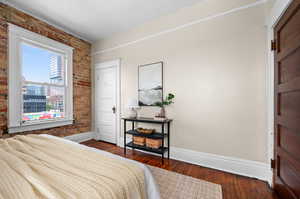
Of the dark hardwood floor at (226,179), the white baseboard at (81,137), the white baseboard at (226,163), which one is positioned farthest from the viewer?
the white baseboard at (81,137)

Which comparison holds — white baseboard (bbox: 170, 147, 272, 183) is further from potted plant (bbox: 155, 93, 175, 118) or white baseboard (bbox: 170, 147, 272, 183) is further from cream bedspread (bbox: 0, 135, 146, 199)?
cream bedspread (bbox: 0, 135, 146, 199)

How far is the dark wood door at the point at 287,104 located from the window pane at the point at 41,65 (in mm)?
4054

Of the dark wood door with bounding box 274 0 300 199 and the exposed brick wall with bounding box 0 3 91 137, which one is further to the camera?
the exposed brick wall with bounding box 0 3 91 137

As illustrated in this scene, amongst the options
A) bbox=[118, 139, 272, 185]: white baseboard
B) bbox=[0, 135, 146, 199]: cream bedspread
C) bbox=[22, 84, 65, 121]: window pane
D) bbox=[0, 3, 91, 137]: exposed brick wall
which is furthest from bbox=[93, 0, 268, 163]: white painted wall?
bbox=[22, 84, 65, 121]: window pane

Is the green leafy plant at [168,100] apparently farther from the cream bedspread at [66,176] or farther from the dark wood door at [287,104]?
the cream bedspread at [66,176]

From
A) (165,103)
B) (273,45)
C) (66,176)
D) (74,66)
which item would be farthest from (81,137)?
(273,45)

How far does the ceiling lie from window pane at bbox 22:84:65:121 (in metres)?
1.48

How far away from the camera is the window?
2.37 m

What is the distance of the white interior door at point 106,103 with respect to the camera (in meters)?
3.35

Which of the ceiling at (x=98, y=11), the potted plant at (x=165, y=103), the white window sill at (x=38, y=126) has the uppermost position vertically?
the ceiling at (x=98, y=11)

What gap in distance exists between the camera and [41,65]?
2.81 meters

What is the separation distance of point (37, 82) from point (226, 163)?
3.95 metres

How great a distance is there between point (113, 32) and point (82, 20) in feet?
2.36

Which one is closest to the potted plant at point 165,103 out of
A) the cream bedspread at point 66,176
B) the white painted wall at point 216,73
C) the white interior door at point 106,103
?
the white painted wall at point 216,73
